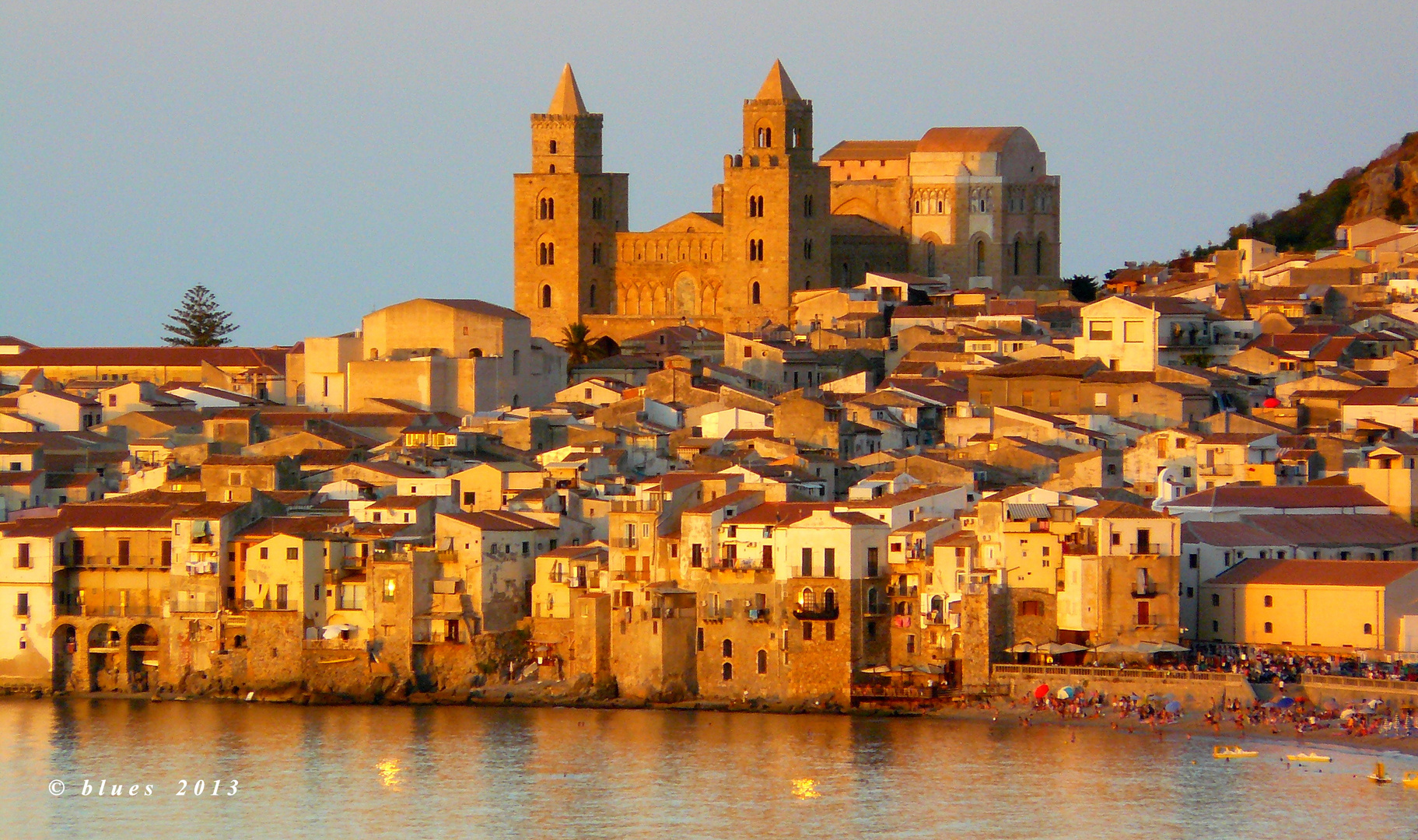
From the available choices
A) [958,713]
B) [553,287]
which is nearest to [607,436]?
[958,713]

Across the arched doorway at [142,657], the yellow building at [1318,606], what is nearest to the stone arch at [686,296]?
the arched doorway at [142,657]

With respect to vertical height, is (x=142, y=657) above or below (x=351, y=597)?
below

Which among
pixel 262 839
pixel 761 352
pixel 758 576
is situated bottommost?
pixel 262 839

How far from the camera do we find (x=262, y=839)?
1954 inches

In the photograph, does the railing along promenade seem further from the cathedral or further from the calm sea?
the cathedral

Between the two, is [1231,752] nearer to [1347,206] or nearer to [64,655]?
[64,655]

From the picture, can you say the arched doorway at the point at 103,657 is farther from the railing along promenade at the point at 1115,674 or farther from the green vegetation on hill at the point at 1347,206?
the green vegetation on hill at the point at 1347,206

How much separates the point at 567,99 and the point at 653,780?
6208cm

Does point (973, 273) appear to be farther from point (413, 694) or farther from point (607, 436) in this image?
point (413, 694)

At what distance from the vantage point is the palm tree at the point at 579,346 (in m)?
99.6

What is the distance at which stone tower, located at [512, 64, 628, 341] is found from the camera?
11056 cm

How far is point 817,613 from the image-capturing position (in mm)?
57719

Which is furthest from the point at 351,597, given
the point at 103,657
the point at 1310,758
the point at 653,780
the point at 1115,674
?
the point at 1310,758

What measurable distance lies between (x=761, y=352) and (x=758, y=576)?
32962mm
